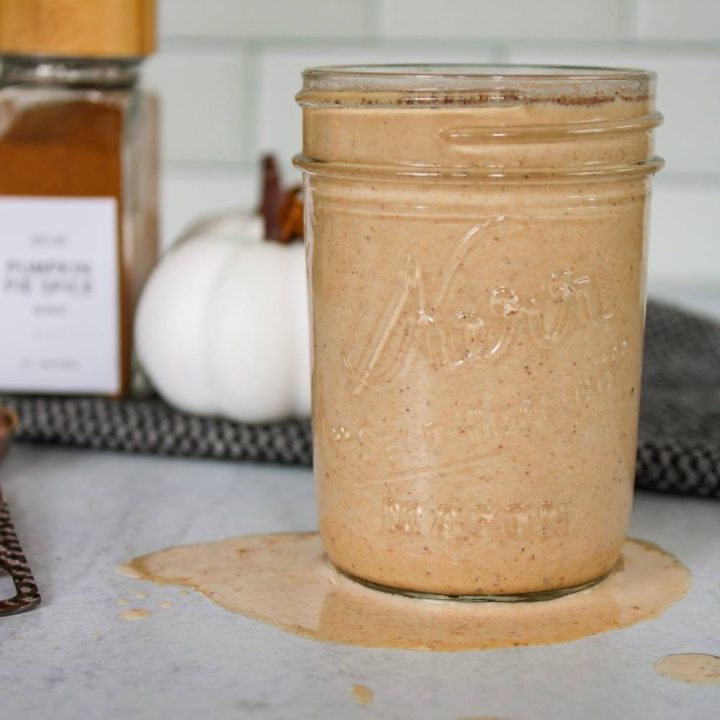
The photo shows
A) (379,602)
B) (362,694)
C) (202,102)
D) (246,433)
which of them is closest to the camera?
(362,694)

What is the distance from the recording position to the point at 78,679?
1.89 feet

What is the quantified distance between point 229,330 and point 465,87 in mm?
401

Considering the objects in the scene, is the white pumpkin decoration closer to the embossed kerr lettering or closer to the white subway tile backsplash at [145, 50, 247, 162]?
the embossed kerr lettering

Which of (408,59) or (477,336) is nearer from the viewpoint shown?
(477,336)

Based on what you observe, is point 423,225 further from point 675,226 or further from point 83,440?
point 675,226

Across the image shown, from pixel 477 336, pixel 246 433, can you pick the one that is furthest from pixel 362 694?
pixel 246 433

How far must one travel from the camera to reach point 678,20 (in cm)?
139

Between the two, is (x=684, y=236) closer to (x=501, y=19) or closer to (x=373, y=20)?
(x=501, y=19)

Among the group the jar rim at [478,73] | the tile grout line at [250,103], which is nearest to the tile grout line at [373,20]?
the tile grout line at [250,103]

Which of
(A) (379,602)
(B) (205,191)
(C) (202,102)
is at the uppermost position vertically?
(C) (202,102)

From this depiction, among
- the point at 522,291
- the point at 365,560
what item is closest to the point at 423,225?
the point at 522,291

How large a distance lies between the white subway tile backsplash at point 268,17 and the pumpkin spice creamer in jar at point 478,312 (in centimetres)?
80

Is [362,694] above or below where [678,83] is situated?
below

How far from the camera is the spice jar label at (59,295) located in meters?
1.01
